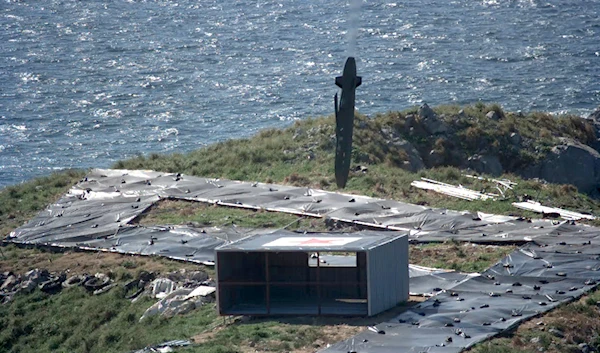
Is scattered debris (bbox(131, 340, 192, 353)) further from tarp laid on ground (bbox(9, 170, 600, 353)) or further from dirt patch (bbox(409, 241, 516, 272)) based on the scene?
dirt patch (bbox(409, 241, 516, 272))

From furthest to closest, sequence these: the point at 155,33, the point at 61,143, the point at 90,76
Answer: the point at 155,33, the point at 90,76, the point at 61,143

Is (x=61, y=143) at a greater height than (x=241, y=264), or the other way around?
(x=241, y=264)

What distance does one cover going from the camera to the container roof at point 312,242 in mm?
24141

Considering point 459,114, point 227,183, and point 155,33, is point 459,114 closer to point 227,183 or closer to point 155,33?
point 227,183

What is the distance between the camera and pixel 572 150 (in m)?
42.6

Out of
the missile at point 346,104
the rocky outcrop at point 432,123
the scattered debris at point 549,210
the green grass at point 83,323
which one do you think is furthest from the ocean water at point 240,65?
the missile at point 346,104

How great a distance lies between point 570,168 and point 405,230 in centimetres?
1341

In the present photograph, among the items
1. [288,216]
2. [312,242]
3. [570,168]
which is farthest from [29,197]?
[570,168]

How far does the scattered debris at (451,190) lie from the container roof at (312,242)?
8.01m

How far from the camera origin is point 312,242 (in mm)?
24984

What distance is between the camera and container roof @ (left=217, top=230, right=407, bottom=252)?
79.2 feet

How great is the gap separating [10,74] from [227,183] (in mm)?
46023

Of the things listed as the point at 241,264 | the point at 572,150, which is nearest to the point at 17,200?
the point at 241,264

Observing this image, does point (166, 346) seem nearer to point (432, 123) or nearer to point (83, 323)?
point (83, 323)
